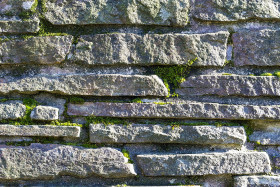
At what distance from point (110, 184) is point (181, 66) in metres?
0.80

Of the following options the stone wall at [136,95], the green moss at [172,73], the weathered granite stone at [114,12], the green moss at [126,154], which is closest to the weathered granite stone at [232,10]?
the stone wall at [136,95]

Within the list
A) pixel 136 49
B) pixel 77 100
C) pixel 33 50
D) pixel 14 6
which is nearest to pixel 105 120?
pixel 77 100

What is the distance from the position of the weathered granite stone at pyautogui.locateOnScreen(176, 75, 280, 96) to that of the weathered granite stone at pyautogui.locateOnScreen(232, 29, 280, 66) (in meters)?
0.11

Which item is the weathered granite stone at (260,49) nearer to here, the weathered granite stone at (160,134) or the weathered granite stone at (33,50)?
the weathered granite stone at (160,134)

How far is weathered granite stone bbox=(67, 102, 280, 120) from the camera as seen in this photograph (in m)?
1.61

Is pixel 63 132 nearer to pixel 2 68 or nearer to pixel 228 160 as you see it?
pixel 2 68

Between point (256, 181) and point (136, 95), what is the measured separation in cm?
85

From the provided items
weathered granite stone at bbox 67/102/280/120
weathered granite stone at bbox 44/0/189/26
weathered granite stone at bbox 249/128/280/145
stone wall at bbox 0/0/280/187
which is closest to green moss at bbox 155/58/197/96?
stone wall at bbox 0/0/280/187

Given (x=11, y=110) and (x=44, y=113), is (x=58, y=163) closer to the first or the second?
(x=44, y=113)

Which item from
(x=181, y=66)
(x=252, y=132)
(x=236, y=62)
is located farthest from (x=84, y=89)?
(x=252, y=132)

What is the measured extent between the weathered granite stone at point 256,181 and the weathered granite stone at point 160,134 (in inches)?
8.8

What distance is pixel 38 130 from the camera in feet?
5.20

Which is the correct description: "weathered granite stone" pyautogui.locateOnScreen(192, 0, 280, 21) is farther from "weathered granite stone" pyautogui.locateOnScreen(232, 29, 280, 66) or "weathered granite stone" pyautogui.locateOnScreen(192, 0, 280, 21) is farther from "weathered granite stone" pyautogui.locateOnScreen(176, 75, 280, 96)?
"weathered granite stone" pyautogui.locateOnScreen(176, 75, 280, 96)

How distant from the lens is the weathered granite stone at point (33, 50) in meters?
1.63
